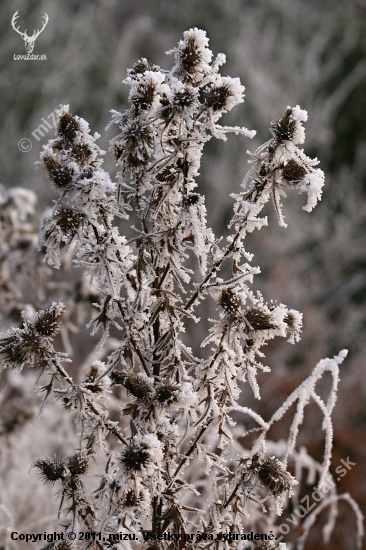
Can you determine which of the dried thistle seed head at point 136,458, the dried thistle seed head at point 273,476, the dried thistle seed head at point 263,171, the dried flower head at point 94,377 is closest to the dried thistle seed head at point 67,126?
the dried thistle seed head at point 263,171

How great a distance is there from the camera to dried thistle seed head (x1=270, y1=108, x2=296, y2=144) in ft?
2.76

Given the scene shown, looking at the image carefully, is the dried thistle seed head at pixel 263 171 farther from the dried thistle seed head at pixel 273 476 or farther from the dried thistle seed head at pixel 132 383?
the dried thistle seed head at pixel 273 476

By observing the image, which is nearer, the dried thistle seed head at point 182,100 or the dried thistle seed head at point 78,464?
the dried thistle seed head at point 182,100

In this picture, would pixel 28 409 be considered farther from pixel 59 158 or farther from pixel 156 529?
pixel 59 158

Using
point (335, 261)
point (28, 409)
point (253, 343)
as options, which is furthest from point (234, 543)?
point (335, 261)

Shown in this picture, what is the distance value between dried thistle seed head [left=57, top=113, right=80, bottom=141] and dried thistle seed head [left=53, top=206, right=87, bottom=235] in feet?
0.47

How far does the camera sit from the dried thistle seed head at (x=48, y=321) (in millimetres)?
919

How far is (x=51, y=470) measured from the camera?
94 centimetres

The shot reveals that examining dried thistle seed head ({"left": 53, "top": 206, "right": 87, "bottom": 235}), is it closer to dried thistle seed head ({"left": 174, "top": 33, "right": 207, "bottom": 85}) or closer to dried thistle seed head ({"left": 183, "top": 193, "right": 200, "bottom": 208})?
dried thistle seed head ({"left": 183, "top": 193, "right": 200, "bottom": 208})

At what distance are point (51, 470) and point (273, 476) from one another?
43 centimetres

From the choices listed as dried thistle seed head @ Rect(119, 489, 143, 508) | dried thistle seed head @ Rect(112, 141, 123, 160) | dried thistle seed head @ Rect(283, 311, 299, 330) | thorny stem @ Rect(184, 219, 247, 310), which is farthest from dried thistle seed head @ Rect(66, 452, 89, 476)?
dried thistle seed head @ Rect(112, 141, 123, 160)

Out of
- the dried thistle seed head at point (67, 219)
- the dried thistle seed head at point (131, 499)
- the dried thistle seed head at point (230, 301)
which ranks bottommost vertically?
the dried thistle seed head at point (131, 499)

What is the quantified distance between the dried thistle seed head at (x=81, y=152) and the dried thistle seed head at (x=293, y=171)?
1.21ft

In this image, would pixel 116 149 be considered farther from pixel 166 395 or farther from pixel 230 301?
pixel 166 395
